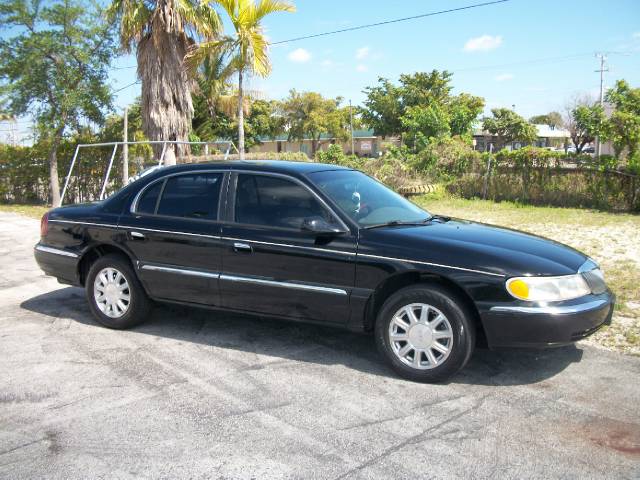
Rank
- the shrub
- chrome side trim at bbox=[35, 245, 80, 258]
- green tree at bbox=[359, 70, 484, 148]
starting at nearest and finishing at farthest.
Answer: chrome side trim at bbox=[35, 245, 80, 258] < the shrub < green tree at bbox=[359, 70, 484, 148]

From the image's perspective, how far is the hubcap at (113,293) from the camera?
18.6 feet

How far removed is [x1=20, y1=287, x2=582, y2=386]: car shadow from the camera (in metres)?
4.64

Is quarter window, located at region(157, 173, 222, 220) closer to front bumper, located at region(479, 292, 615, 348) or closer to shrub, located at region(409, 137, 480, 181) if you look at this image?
front bumper, located at region(479, 292, 615, 348)

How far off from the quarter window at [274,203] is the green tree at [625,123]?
1255cm

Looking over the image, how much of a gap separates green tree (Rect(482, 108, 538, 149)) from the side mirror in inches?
2226

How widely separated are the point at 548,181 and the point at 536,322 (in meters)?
13.7

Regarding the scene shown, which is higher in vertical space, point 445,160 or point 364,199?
point 445,160

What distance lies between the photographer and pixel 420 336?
435 centimetres

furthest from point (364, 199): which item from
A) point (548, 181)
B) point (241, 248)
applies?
point (548, 181)

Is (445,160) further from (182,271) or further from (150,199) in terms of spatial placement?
(182,271)

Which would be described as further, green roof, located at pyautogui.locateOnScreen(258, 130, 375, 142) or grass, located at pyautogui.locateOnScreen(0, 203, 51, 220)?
green roof, located at pyautogui.locateOnScreen(258, 130, 375, 142)

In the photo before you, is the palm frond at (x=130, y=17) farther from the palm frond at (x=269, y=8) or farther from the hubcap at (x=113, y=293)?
the hubcap at (x=113, y=293)

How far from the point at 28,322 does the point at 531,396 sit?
4.79 meters

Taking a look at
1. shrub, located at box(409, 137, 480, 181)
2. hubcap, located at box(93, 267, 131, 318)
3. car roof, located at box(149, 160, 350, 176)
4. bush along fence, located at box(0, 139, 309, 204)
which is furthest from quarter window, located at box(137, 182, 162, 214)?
shrub, located at box(409, 137, 480, 181)
